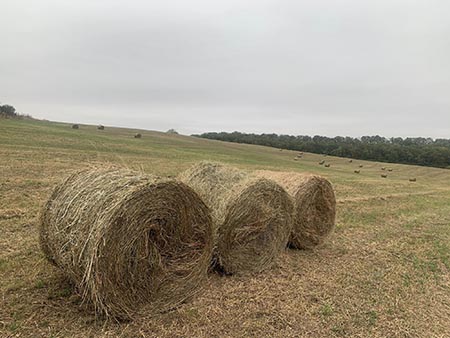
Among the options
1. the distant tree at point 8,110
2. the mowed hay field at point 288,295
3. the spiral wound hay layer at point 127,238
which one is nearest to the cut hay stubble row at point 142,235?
the spiral wound hay layer at point 127,238

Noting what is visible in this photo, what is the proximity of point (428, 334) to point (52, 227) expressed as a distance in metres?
4.55

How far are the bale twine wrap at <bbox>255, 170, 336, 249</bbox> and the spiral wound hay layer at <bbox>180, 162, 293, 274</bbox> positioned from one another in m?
0.74

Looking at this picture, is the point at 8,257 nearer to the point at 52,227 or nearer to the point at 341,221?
the point at 52,227

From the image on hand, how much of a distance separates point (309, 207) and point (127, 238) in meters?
4.39

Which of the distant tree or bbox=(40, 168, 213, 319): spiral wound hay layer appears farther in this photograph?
the distant tree

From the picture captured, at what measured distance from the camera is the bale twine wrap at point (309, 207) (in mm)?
6925

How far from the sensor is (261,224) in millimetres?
5754

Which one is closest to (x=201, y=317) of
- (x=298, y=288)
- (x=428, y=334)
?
(x=298, y=288)

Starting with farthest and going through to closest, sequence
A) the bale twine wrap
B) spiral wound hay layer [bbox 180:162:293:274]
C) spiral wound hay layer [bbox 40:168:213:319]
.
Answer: the bale twine wrap
spiral wound hay layer [bbox 180:162:293:274]
spiral wound hay layer [bbox 40:168:213:319]

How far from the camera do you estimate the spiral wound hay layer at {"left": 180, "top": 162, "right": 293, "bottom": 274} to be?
5273mm

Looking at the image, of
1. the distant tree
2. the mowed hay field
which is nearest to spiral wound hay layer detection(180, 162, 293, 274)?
the mowed hay field

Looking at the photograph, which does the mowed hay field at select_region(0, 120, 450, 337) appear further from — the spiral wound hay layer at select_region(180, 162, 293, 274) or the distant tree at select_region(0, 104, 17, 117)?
the distant tree at select_region(0, 104, 17, 117)

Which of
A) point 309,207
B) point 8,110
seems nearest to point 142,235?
point 309,207

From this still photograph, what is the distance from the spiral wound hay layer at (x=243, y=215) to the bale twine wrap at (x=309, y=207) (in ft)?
2.42
